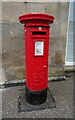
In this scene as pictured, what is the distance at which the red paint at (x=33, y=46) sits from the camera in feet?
5.77

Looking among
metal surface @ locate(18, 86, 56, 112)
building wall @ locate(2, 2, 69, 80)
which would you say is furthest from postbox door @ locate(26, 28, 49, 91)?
building wall @ locate(2, 2, 69, 80)

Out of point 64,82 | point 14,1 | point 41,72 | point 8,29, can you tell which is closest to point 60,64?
point 64,82

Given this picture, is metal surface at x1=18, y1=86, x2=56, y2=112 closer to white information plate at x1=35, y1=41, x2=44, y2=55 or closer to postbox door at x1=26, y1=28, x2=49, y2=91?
postbox door at x1=26, y1=28, x2=49, y2=91

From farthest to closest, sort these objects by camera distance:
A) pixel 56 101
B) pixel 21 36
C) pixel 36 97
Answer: pixel 21 36, pixel 56 101, pixel 36 97

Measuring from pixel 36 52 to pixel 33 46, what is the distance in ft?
0.42

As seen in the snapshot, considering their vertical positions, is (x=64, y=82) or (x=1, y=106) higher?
(x=64, y=82)

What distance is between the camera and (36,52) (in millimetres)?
1907

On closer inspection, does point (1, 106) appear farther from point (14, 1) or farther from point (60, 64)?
point (14, 1)

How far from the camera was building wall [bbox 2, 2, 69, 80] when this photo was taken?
286cm

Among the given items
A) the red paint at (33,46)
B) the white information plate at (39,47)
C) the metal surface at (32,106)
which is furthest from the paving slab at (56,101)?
the white information plate at (39,47)

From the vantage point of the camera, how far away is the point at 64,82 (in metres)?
3.23

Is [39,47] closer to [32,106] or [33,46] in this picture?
[33,46]

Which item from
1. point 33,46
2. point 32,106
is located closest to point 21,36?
point 33,46

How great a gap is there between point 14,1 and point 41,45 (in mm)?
1791
